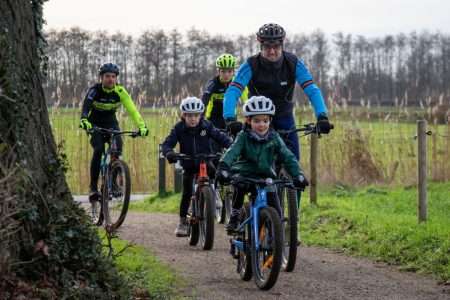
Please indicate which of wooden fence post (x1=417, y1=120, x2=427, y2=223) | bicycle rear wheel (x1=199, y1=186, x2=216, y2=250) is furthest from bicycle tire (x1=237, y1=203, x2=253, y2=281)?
wooden fence post (x1=417, y1=120, x2=427, y2=223)

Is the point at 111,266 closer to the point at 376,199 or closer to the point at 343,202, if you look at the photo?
the point at 343,202

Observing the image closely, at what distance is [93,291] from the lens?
565 centimetres

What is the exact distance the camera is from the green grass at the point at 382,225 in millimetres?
9414

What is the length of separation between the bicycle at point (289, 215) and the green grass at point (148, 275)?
3.71ft

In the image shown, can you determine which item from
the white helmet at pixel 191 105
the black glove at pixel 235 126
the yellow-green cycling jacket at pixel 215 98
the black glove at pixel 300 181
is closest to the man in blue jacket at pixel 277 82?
the black glove at pixel 235 126

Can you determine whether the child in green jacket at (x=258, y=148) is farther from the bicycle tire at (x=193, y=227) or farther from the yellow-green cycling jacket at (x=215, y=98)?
the yellow-green cycling jacket at (x=215, y=98)

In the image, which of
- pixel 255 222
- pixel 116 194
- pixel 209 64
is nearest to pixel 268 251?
pixel 255 222

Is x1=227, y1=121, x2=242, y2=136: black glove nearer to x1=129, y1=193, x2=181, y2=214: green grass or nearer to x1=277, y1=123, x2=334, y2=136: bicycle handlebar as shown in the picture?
x1=277, y1=123, x2=334, y2=136: bicycle handlebar

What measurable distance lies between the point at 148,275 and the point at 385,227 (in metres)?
3.99

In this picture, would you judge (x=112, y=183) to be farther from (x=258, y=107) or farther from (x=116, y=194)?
(x=258, y=107)

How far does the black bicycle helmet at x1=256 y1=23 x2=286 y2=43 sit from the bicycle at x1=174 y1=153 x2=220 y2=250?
6.98 feet

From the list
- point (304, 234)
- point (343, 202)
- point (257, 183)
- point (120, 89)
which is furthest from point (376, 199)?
point (257, 183)

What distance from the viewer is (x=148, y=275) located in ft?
26.0

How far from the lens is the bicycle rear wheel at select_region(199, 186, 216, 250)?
9.99 m
